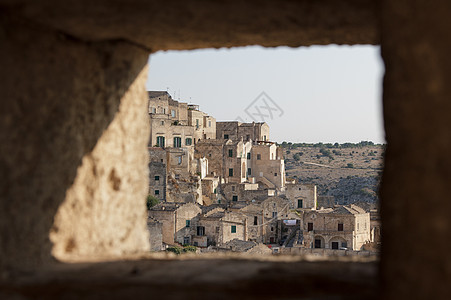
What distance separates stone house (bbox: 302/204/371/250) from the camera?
1471 inches

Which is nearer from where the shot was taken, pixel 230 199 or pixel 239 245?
pixel 239 245

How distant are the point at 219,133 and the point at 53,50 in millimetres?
56316

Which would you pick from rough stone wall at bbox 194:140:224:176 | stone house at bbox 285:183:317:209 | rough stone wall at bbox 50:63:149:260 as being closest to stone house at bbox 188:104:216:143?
rough stone wall at bbox 194:140:224:176

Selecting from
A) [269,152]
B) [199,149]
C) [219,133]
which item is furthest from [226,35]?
[219,133]

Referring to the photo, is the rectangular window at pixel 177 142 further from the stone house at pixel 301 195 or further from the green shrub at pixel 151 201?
the stone house at pixel 301 195

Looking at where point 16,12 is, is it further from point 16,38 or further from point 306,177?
point 306,177

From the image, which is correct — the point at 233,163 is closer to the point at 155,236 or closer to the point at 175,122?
the point at 175,122

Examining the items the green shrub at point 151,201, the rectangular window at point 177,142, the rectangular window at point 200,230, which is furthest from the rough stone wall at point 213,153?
the rectangular window at point 200,230

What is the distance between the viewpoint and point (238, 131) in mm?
59812

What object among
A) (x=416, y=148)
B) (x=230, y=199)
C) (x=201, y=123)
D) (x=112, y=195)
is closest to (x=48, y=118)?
(x=112, y=195)

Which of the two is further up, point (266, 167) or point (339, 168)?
point (339, 168)

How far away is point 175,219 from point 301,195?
17.6 m

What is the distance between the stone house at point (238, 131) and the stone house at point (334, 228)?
2225cm

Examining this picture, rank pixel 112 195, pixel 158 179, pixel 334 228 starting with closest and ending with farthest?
1. pixel 112 195
2. pixel 334 228
3. pixel 158 179
